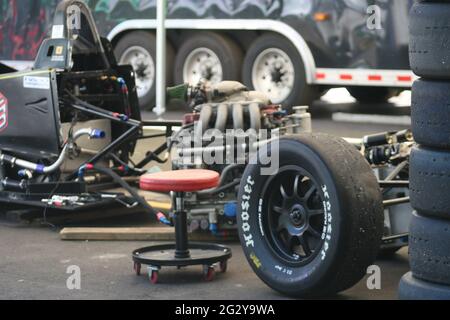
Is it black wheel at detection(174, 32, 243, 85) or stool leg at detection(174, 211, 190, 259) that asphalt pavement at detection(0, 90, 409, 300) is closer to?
stool leg at detection(174, 211, 190, 259)

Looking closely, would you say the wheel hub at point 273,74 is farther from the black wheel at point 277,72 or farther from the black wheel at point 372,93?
the black wheel at point 372,93

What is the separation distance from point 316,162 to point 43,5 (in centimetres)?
1255

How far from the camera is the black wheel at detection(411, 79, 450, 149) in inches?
226

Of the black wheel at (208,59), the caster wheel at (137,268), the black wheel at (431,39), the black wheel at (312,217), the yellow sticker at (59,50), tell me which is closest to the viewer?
the black wheel at (431,39)

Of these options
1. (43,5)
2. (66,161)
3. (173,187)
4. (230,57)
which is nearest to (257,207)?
(173,187)

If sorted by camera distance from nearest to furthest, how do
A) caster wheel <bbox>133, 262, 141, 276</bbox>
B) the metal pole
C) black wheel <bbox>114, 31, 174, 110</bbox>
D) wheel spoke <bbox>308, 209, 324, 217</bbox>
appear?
wheel spoke <bbox>308, 209, 324, 217</bbox> → caster wheel <bbox>133, 262, 141, 276</bbox> → the metal pole → black wheel <bbox>114, 31, 174, 110</bbox>

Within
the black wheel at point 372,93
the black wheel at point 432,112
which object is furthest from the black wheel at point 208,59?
the black wheel at point 432,112

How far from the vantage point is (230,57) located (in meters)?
16.7

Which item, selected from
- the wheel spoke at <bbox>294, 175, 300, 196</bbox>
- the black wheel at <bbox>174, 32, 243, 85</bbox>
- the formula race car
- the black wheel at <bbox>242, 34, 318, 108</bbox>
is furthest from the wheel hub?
the wheel spoke at <bbox>294, 175, 300, 196</bbox>

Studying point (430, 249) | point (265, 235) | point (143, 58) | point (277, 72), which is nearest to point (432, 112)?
point (430, 249)

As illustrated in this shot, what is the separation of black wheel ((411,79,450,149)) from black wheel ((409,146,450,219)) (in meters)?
0.06

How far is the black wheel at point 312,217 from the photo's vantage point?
6.22m

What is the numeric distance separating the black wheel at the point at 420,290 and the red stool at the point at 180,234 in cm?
146

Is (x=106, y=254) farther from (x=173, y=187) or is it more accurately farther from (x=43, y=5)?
(x=43, y=5)
